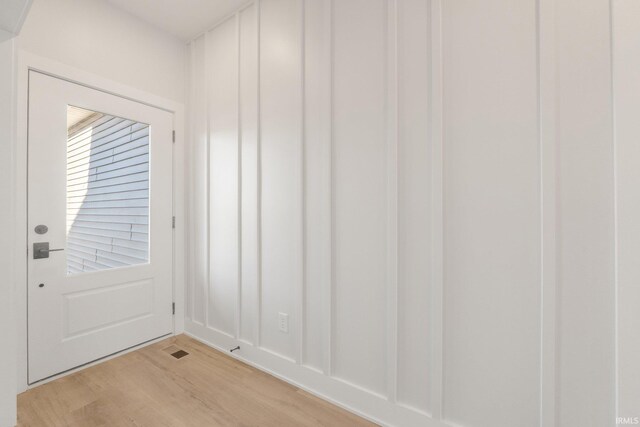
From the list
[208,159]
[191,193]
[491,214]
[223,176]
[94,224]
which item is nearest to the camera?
[491,214]

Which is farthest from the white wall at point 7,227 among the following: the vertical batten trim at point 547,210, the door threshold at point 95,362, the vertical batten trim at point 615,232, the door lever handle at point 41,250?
the vertical batten trim at point 615,232

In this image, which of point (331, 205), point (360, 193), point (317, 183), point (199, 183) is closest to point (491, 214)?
point (360, 193)

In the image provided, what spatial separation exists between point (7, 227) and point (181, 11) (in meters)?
2.26

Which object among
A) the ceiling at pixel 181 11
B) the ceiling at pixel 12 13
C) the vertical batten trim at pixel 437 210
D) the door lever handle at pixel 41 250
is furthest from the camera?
the ceiling at pixel 181 11

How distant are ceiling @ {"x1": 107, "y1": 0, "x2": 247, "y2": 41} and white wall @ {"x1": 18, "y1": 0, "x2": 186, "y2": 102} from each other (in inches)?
3.8

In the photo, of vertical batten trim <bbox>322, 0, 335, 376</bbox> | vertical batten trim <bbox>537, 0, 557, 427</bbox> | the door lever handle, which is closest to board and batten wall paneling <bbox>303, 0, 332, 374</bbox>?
vertical batten trim <bbox>322, 0, 335, 376</bbox>

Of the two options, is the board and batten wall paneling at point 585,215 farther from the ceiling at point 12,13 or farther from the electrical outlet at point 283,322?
the ceiling at point 12,13

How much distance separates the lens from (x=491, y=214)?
4.48 ft

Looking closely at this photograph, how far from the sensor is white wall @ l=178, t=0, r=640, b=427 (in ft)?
3.71

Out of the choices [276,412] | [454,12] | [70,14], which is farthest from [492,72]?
[70,14]

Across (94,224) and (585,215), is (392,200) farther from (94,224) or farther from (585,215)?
(94,224)

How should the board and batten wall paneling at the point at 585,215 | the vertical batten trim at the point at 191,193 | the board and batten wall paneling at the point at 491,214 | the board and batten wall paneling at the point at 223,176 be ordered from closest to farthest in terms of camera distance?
the board and batten wall paneling at the point at 585,215 → the board and batten wall paneling at the point at 491,214 → the board and batten wall paneling at the point at 223,176 → the vertical batten trim at the point at 191,193

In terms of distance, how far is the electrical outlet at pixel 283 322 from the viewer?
6.86 feet

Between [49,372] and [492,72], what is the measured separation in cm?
338
